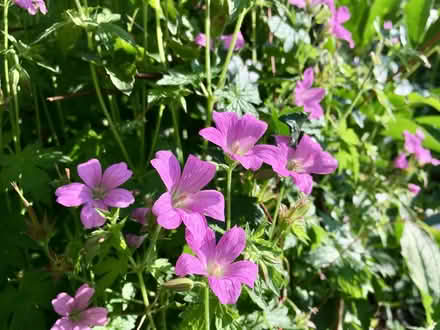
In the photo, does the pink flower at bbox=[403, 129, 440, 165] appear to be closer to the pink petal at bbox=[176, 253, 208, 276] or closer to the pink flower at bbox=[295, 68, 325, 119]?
the pink flower at bbox=[295, 68, 325, 119]

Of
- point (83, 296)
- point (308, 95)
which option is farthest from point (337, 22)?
point (83, 296)

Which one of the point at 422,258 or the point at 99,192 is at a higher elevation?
the point at 99,192

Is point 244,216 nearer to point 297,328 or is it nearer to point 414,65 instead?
point 297,328

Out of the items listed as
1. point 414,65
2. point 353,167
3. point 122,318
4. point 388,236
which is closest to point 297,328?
point 122,318

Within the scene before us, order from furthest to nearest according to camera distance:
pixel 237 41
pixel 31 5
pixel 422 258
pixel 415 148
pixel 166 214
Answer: pixel 415 148 < pixel 422 258 < pixel 237 41 < pixel 31 5 < pixel 166 214

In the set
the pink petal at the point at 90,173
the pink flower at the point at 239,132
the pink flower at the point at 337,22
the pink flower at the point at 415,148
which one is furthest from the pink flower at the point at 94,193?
the pink flower at the point at 415,148

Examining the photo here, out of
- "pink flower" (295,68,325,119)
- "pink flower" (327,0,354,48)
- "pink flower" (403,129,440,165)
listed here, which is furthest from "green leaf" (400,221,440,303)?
"pink flower" (327,0,354,48)

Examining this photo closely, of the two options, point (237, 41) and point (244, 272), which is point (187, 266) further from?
point (237, 41)
